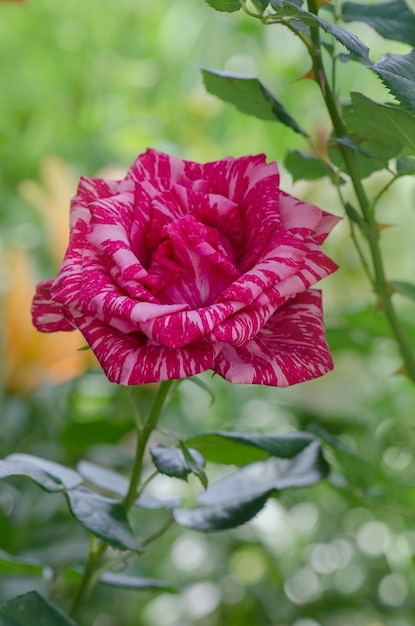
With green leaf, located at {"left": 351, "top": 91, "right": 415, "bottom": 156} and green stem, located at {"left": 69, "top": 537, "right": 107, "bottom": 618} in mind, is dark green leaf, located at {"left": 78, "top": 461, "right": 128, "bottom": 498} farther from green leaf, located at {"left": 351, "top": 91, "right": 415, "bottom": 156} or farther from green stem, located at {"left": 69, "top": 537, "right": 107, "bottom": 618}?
green leaf, located at {"left": 351, "top": 91, "right": 415, "bottom": 156}

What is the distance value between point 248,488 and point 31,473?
111 mm

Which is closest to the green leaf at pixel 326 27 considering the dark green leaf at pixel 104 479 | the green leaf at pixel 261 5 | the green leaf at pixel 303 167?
the green leaf at pixel 261 5

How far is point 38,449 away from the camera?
590 mm

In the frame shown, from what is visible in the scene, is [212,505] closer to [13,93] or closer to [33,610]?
[33,610]

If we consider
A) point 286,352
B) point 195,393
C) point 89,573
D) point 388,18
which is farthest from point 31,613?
point 195,393

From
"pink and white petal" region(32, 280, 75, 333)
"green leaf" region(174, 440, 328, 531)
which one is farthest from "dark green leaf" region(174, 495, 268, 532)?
"pink and white petal" region(32, 280, 75, 333)

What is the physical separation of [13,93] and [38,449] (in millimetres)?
445

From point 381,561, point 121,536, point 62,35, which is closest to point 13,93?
point 62,35

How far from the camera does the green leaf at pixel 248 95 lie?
333mm

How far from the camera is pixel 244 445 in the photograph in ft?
1.19

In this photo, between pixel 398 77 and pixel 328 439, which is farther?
pixel 328 439

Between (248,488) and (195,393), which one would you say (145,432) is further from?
(195,393)

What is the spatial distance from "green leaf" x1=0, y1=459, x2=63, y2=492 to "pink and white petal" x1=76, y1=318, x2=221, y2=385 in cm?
6

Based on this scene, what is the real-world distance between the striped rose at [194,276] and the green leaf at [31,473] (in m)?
0.05
